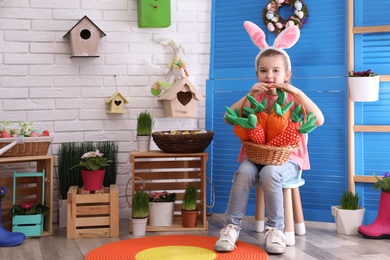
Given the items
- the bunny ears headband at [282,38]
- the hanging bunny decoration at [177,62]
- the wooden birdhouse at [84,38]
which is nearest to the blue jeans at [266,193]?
the bunny ears headband at [282,38]

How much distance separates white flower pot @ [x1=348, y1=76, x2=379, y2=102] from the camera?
3.21 m

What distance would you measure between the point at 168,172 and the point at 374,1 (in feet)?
5.41

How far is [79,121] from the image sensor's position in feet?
12.0

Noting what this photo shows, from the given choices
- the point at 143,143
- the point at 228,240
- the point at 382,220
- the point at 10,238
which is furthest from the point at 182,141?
the point at 382,220

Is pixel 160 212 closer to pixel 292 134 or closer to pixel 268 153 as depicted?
pixel 268 153

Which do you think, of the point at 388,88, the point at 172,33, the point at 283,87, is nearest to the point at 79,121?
the point at 172,33

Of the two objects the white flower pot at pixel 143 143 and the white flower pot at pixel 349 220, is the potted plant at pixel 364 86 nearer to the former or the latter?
the white flower pot at pixel 349 220

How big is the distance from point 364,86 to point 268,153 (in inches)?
31.7

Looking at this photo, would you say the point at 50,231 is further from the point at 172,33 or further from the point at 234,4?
the point at 234,4

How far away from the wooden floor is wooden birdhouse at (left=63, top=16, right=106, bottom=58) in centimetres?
110

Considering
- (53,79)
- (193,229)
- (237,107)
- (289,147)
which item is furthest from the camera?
(53,79)

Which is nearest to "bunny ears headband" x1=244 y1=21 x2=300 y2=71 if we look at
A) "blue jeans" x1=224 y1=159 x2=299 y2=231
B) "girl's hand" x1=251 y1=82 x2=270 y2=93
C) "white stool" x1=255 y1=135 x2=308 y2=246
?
"girl's hand" x1=251 y1=82 x2=270 y2=93

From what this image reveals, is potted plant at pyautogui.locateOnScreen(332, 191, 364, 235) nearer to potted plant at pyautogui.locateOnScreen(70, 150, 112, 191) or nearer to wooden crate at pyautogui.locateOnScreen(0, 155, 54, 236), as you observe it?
potted plant at pyautogui.locateOnScreen(70, 150, 112, 191)

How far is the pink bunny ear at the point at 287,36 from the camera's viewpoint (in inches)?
122
